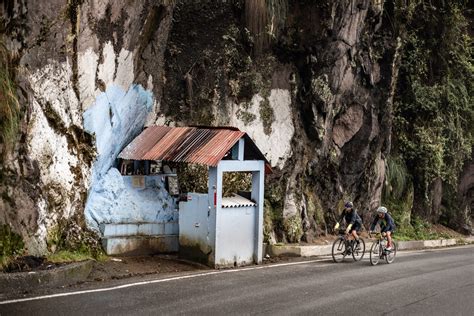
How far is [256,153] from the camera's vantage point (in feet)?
51.4

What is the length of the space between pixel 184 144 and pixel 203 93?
3247 millimetres

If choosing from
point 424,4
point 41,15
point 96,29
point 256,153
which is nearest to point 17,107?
point 41,15

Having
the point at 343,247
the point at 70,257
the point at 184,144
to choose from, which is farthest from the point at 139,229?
the point at 343,247

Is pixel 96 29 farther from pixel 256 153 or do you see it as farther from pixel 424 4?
pixel 424 4

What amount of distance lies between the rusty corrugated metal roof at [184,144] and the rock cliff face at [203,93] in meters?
0.59

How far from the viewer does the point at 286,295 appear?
11.6 metres

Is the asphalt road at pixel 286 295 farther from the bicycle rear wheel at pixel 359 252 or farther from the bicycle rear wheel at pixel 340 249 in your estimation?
the bicycle rear wheel at pixel 359 252

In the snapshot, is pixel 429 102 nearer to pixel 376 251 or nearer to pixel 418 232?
pixel 418 232

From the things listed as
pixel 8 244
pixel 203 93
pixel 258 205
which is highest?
pixel 203 93

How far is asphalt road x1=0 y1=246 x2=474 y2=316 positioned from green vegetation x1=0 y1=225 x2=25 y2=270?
5.26 ft

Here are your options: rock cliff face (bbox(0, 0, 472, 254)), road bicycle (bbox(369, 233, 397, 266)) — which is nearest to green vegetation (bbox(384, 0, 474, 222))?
rock cliff face (bbox(0, 0, 472, 254))

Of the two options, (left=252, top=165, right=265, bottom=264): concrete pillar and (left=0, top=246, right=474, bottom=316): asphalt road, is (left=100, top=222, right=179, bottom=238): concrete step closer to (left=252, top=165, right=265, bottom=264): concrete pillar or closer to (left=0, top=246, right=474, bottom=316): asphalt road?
(left=252, top=165, right=265, bottom=264): concrete pillar

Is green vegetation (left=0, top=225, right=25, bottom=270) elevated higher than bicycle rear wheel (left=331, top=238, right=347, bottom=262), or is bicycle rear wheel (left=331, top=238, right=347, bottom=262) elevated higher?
green vegetation (left=0, top=225, right=25, bottom=270)

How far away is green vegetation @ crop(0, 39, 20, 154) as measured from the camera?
11.4 metres
